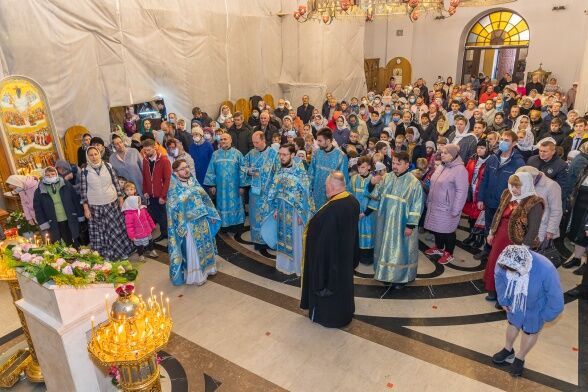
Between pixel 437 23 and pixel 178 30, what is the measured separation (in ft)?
42.2

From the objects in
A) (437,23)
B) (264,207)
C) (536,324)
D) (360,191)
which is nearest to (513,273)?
(536,324)

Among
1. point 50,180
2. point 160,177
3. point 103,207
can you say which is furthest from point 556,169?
point 50,180

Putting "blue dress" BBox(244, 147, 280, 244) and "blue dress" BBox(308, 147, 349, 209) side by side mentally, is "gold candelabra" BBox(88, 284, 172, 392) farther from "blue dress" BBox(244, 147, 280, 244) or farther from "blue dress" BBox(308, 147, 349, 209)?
"blue dress" BBox(308, 147, 349, 209)

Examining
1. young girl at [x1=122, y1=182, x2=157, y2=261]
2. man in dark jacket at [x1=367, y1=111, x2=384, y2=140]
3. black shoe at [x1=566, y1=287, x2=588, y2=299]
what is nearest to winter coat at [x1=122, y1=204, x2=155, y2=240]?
young girl at [x1=122, y1=182, x2=157, y2=261]

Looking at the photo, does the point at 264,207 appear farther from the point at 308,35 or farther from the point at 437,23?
the point at 437,23

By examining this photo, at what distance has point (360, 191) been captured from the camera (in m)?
5.71

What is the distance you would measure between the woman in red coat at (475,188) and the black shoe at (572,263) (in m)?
1.09

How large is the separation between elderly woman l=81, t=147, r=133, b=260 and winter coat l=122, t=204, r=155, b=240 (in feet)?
0.51

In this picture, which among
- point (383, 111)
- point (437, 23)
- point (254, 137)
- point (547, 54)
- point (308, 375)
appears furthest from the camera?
point (437, 23)

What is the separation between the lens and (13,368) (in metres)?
3.96

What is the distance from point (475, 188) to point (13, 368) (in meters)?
5.95

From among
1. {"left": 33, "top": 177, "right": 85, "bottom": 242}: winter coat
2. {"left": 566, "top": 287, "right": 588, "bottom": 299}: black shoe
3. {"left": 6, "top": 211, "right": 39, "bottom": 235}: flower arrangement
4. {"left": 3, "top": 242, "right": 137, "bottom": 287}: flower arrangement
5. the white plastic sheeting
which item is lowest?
{"left": 566, "top": 287, "right": 588, "bottom": 299}: black shoe

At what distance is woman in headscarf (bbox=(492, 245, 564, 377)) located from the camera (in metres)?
3.46

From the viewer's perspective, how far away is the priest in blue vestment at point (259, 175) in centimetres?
611
